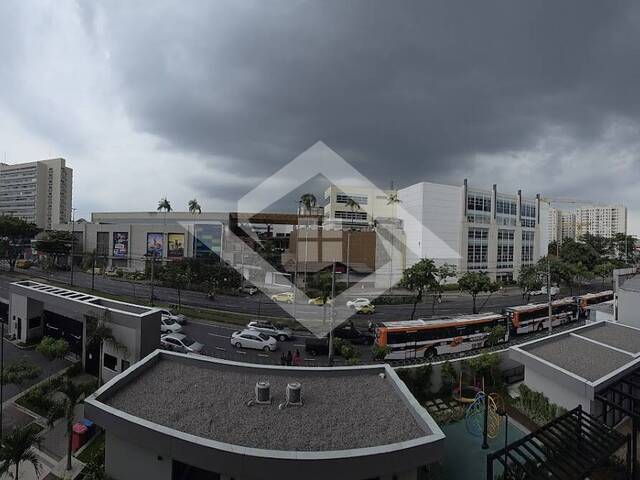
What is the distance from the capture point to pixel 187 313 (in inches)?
1169

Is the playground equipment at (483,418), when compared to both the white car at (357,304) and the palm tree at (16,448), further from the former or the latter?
the white car at (357,304)

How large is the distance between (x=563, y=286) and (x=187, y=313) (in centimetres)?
5503

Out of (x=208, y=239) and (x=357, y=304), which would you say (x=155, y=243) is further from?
(x=357, y=304)

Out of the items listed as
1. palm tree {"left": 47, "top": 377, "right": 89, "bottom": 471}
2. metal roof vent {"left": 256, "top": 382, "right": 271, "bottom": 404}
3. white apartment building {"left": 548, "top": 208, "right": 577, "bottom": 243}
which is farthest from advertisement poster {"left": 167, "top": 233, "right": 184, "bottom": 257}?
white apartment building {"left": 548, "top": 208, "right": 577, "bottom": 243}

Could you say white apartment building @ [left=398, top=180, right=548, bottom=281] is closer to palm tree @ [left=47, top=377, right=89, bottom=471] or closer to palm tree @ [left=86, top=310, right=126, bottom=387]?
palm tree @ [left=86, top=310, right=126, bottom=387]

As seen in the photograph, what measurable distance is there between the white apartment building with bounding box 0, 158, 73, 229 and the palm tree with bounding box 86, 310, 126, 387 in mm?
100171

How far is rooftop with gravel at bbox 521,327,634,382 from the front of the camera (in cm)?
1291

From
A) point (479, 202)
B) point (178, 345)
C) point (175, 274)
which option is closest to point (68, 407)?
point (178, 345)

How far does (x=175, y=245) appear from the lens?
56.8m

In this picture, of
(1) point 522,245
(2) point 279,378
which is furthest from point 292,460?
(1) point 522,245

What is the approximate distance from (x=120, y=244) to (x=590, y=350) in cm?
6530

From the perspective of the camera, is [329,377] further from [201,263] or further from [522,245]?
[522,245]

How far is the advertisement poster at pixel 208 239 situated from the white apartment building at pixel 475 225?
1239 inches

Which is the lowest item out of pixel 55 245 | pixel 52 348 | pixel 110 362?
pixel 110 362
